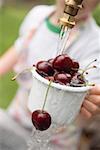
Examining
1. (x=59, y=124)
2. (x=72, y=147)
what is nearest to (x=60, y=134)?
(x=72, y=147)

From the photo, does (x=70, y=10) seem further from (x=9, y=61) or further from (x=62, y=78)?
(x=9, y=61)

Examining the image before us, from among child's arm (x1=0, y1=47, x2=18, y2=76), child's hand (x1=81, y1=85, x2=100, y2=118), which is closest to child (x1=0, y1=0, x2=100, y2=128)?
child's arm (x1=0, y1=47, x2=18, y2=76)

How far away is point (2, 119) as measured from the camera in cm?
147

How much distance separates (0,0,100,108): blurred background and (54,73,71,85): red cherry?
1.08 meters

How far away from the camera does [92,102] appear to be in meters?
1.07

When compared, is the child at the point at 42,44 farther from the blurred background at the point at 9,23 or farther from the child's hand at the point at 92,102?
the blurred background at the point at 9,23

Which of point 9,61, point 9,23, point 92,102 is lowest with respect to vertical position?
point 9,23

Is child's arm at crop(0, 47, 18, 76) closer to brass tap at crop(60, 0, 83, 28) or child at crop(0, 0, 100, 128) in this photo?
child at crop(0, 0, 100, 128)

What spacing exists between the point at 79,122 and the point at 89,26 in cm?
27

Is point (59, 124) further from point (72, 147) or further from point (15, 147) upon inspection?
point (72, 147)

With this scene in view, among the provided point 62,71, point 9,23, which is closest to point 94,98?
point 62,71

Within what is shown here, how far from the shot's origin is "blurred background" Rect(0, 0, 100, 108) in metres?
2.20

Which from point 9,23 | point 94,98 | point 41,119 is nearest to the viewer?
point 41,119

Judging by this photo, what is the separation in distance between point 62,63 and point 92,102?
15 centimetres
